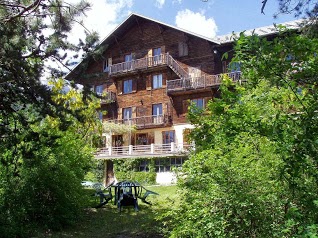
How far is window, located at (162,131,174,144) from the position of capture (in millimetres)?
31750

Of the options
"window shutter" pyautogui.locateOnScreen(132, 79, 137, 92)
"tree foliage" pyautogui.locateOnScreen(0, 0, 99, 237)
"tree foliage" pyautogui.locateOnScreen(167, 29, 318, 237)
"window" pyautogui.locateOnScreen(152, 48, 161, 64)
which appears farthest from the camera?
"window shutter" pyautogui.locateOnScreen(132, 79, 137, 92)

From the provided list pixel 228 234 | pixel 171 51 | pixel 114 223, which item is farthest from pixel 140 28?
pixel 228 234

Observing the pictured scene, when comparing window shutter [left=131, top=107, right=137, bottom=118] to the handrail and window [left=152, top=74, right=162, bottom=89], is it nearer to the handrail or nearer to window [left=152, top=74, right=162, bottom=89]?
the handrail

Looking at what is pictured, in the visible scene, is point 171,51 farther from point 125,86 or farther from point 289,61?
point 289,61

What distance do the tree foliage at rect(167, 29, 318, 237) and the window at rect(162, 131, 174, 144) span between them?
24.9m

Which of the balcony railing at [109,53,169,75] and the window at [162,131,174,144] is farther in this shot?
the balcony railing at [109,53,169,75]

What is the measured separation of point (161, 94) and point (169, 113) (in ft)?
6.43

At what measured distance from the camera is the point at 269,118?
4.12 metres

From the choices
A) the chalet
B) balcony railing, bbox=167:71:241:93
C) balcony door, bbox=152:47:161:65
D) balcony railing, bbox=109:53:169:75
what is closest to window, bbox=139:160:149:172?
the chalet

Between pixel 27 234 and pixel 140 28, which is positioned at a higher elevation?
pixel 140 28

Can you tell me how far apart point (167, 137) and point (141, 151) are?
2.60 meters

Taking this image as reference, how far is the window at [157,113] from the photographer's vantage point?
3238 cm

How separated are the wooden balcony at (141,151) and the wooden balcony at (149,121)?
1984 millimetres

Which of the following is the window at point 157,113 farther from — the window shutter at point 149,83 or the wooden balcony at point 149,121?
the window shutter at point 149,83
